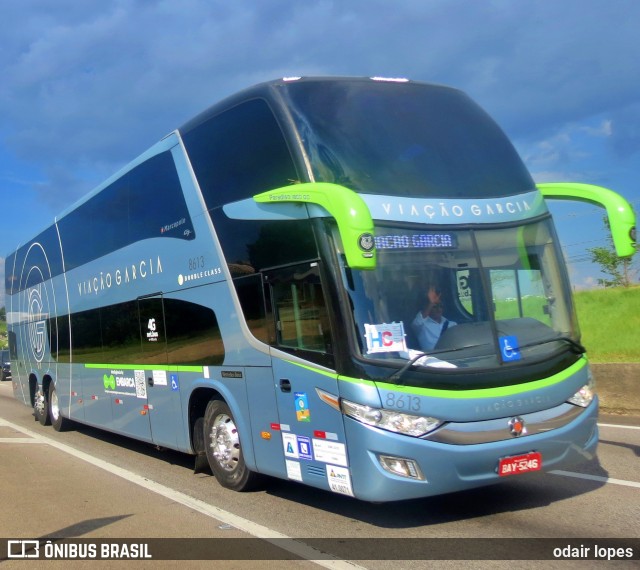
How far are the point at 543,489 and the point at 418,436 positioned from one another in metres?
2.37

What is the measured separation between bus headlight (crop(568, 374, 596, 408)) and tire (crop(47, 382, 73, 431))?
11232mm

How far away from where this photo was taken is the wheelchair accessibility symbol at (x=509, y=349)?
6407mm

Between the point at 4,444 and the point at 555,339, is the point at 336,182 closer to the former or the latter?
the point at 555,339

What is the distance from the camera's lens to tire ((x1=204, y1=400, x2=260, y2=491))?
8.13 metres

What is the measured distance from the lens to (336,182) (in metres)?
6.63

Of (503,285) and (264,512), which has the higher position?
(503,285)

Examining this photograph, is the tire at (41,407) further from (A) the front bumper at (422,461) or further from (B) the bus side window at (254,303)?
(A) the front bumper at (422,461)

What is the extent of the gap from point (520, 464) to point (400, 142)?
3087 mm

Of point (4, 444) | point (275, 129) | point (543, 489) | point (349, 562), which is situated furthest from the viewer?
point (4, 444)

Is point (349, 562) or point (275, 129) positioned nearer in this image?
point (349, 562)

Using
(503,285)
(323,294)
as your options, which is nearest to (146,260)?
(323,294)

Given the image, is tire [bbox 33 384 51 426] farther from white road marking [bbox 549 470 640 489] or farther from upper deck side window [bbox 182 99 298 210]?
white road marking [bbox 549 470 640 489]

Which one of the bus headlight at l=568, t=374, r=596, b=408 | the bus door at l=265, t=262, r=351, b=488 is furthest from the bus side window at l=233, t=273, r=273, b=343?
the bus headlight at l=568, t=374, r=596, b=408

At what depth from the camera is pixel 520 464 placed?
6.30 meters
